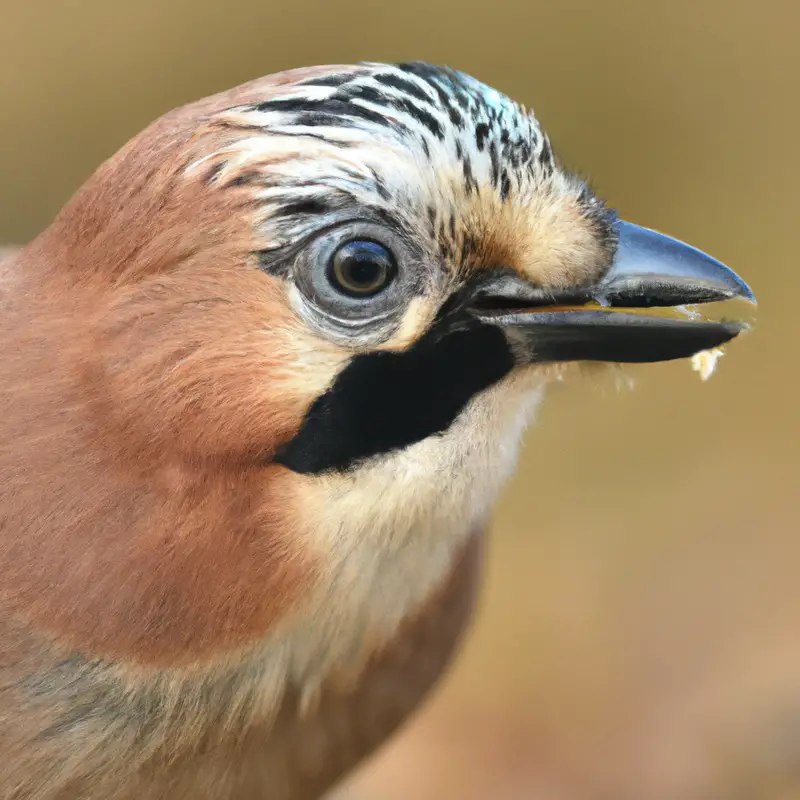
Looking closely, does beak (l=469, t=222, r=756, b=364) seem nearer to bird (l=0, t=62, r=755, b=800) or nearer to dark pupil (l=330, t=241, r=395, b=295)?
bird (l=0, t=62, r=755, b=800)

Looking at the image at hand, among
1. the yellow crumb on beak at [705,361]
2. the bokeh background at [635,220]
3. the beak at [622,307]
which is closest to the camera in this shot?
the beak at [622,307]

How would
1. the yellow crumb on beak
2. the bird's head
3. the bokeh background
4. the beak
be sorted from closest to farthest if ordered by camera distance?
the bird's head
the beak
the yellow crumb on beak
the bokeh background

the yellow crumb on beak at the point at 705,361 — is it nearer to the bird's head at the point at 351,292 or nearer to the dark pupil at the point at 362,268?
the bird's head at the point at 351,292

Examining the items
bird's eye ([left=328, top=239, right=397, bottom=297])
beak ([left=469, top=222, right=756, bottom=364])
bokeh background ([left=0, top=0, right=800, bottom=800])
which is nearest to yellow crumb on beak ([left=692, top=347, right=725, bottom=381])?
beak ([left=469, top=222, right=756, bottom=364])

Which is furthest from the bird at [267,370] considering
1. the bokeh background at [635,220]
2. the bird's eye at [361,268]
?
the bokeh background at [635,220]

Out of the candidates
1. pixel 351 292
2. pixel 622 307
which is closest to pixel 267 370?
pixel 351 292

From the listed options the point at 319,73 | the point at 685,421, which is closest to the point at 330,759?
the point at 319,73

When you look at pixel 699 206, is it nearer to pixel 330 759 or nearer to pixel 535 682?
pixel 535 682
